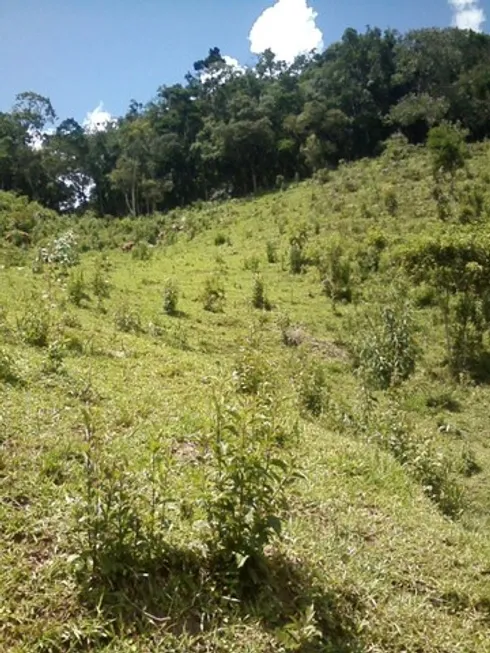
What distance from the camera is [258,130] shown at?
40.5 m

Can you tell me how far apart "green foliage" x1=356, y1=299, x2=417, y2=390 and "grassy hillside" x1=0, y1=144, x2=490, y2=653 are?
0.08 meters

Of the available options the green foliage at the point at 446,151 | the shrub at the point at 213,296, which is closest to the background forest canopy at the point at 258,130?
the green foliage at the point at 446,151

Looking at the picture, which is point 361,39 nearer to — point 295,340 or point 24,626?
point 295,340

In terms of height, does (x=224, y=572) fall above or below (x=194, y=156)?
below

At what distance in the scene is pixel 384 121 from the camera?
139 ft

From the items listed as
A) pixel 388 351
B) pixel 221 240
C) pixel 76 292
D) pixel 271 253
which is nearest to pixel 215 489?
pixel 76 292

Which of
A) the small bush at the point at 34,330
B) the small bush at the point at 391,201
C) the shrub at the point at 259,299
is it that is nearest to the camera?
the small bush at the point at 34,330

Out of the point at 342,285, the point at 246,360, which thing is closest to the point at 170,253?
the point at 342,285

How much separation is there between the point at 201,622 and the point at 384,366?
9481 mm

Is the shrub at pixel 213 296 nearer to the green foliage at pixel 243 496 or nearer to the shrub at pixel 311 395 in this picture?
the shrub at pixel 311 395

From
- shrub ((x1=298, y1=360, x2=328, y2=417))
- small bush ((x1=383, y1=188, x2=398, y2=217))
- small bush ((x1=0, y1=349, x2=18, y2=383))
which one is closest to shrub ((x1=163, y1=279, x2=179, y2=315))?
shrub ((x1=298, y1=360, x2=328, y2=417))

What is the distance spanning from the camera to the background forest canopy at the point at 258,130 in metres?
40.2

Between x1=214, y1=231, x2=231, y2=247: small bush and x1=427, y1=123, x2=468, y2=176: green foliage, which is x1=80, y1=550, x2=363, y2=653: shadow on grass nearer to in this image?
x1=214, y1=231, x2=231, y2=247: small bush

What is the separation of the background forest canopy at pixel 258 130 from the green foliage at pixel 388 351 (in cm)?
2669
